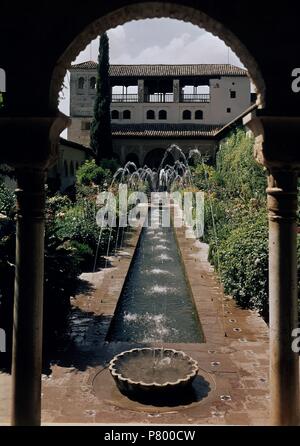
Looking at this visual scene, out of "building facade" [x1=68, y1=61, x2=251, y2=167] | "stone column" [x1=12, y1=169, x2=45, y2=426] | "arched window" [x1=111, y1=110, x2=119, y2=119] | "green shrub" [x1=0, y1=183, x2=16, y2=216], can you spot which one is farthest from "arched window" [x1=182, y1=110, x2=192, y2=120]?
"stone column" [x1=12, y1=169, x2=45, y2=426]

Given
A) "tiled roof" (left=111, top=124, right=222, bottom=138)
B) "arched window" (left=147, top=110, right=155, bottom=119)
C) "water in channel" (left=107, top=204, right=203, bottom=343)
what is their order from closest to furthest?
"water in channel" (left=107, top=204, right=203, bottom=343) → "tiled roof" (left=111, top=124, right=222, bottom=138) → "arched window" (left=147, top=110, right=155, bottom=119)

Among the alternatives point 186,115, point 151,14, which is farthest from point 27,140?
point 186,115

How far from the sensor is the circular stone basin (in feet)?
16.6

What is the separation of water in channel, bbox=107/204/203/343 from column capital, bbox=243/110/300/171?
4732 millimetres

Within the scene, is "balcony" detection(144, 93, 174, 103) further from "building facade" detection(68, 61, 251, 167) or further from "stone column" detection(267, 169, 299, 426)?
"stone column" detection(267, 169, 299, 426)

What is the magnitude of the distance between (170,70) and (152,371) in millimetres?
44534

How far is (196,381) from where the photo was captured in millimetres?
5508

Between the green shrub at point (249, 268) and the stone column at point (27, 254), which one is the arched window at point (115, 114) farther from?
the stone column at point (27, 254)

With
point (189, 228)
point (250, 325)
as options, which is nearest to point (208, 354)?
point (250, 325)

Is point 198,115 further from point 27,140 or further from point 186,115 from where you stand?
point 27,140

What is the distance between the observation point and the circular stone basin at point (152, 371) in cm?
507

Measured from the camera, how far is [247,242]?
870 centimetres

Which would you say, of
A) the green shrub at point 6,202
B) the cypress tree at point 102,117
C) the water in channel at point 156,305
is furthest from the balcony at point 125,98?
the green shrub at point 6,202

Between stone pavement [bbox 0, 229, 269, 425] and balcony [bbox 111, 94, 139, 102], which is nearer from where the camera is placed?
stone pavement [bbox 0, 229, 269, 425]
